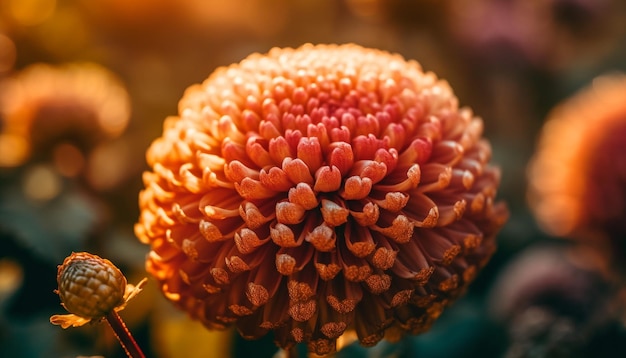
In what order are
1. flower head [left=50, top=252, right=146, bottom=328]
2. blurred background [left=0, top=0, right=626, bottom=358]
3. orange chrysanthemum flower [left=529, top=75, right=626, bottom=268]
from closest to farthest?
flower head [left=50, top=252, right=146, bottom=328] < blurred background [left=0, top=0, right=626, bottom=358] < orange chrysanthemum flower [left=529, top=75, right=626, bottom=268]

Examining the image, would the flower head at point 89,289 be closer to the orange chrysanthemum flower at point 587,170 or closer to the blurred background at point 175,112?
the blurred background at point 175,112

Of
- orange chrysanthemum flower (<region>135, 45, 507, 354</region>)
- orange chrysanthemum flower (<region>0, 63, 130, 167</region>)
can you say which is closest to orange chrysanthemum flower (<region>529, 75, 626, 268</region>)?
orange chrysanthemum flower (<region>135, 45, 507, 354</region>)

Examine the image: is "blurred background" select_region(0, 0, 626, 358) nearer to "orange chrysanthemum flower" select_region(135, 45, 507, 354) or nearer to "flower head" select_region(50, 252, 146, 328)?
"orange chrysanthemum flower" select_region(135, 45, 507, 354)

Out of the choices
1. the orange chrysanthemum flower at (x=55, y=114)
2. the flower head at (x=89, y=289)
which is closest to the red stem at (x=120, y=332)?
the flower head at (x=89, y=289)

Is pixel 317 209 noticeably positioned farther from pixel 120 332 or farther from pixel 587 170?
pixel 587 170

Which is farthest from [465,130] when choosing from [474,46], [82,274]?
[474,46]

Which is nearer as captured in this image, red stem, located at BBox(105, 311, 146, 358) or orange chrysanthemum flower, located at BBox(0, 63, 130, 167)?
red stem, located at BBox(105, 311, 146, 358)
